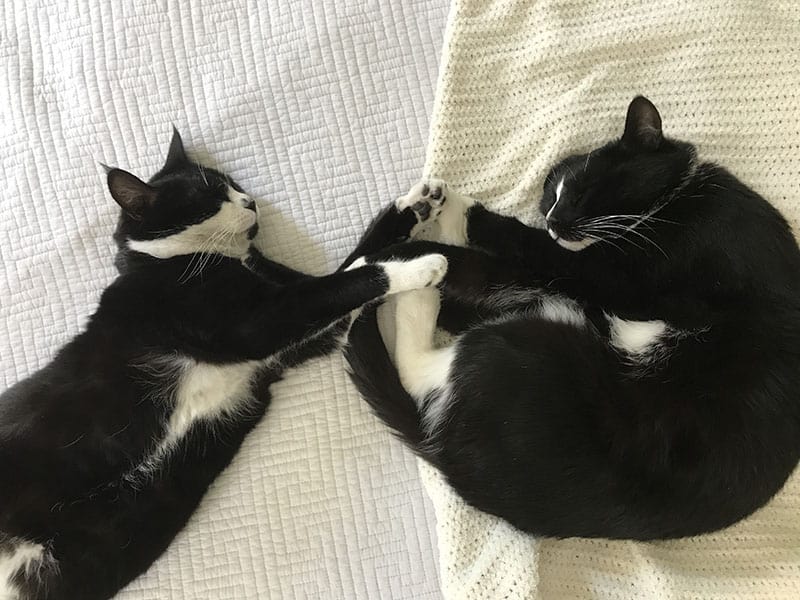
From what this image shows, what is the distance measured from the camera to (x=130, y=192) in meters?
1.29

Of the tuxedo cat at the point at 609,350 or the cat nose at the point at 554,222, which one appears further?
the cat nose at the point at 554,222

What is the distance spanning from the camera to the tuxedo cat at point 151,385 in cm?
123

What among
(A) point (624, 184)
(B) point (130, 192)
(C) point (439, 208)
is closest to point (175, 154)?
(B) point (130, 192)

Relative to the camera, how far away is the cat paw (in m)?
1.35

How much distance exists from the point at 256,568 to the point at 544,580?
57 centimetres

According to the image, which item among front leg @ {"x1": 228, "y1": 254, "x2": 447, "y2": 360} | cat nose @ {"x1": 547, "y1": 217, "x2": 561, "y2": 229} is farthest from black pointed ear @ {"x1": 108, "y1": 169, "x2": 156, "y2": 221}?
cat nose @ {"x1": 547, "y1": 217, "x2": 561, "y2": 229}

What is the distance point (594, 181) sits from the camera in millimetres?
1295

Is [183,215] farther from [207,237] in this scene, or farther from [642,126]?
[642,126]

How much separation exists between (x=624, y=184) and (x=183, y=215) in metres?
0.86

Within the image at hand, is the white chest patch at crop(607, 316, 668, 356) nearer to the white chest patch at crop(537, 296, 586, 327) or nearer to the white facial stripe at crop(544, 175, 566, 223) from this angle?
the white chest patch at crop(537, 296, 586, 327)

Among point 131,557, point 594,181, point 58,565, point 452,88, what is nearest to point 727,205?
point 594,181

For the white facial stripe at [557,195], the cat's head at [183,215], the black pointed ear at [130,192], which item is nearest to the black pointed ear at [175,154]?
the cat's head at [183,215]

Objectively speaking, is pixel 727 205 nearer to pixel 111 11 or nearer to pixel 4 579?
pixel 111 11

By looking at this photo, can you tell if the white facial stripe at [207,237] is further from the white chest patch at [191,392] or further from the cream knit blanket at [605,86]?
the cream knit blanket at [605,86]
